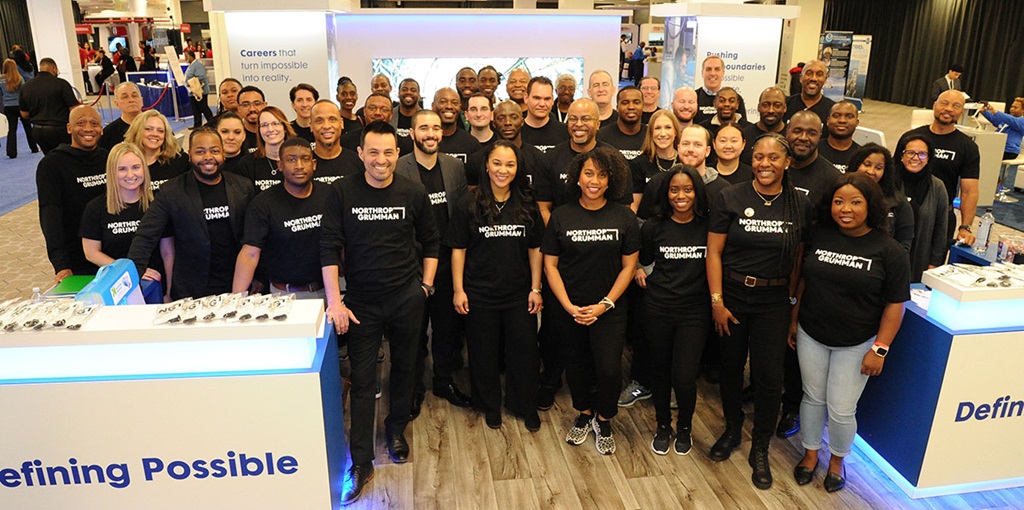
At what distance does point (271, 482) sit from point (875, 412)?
8.98ft

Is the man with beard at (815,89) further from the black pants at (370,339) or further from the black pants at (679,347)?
the black pants at (370,339)

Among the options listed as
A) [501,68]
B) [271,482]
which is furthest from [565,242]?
[501,68]

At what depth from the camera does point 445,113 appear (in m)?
4.41

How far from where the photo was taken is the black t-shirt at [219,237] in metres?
3.49

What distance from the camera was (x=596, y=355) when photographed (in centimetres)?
351

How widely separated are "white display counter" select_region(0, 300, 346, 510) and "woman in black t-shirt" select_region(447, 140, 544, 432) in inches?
37.4

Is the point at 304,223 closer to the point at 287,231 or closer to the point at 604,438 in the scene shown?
the point at 287,231

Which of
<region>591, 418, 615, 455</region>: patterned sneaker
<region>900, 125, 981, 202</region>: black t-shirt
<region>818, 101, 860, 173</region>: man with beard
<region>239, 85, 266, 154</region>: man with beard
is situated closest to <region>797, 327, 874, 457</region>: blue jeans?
<region>591, 418, 615, 455</region>: patterned sneaker

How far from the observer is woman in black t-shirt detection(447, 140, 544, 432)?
137 inches

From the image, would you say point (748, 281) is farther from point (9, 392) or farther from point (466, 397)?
point (9, 392)

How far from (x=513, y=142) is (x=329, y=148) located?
1.08 m

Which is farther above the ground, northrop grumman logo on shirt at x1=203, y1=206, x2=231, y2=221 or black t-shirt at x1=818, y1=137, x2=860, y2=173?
black t-shirt at x1=818, y1=137, x2=860, y2=173

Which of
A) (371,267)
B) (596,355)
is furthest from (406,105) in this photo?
(596,355)

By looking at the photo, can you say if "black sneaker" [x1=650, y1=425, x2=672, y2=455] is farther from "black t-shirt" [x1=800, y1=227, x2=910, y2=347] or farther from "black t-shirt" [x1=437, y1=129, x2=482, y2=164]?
"black t-shirt" [x1=437, y1=129, x2=482, y2=164]
